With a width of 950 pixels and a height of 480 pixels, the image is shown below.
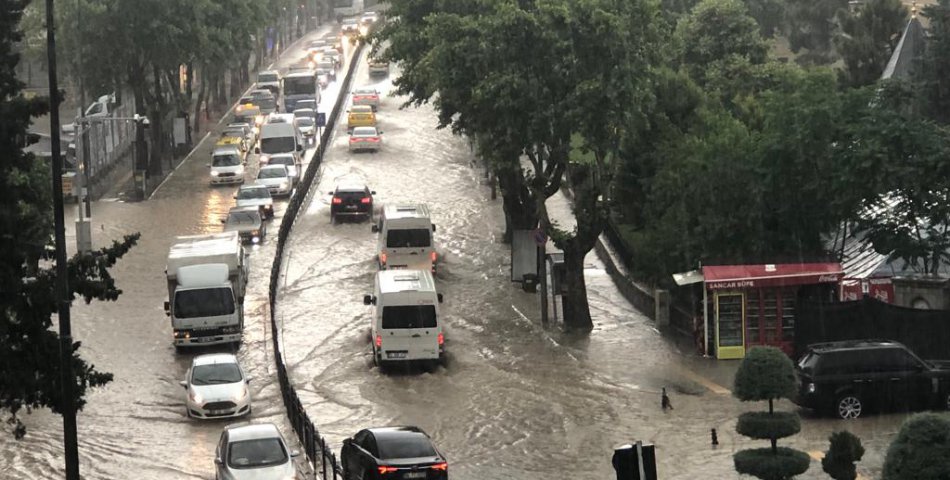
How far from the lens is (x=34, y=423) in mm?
39375

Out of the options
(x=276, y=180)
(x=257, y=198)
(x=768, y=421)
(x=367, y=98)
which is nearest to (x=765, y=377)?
(x=768, y=421)

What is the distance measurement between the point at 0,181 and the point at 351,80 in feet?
295

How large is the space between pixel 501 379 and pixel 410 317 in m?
2.85

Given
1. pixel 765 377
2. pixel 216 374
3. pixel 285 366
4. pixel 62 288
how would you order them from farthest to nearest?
1. pixel 285 366
2. pixel 216 374
3. pixel 765 377
4. pixel 62 288

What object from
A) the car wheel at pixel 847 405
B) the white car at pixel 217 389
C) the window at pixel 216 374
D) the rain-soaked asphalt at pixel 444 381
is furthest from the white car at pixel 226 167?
the car wheel at pixel 847 405

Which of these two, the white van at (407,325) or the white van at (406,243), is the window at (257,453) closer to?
the white van at (407,325)

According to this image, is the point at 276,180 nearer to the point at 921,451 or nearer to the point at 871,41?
the point at 871,41

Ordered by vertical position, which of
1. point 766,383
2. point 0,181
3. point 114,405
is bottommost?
point 114,405

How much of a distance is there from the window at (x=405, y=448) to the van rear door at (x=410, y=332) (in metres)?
13.3

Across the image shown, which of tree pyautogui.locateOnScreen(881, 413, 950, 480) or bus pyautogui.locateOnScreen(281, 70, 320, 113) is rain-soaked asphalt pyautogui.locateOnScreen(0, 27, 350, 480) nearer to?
tree pyautogui.locateOnScreen(881, 413, 950, 480)

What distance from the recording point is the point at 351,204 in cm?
6819

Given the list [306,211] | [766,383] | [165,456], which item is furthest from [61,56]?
[766,383]

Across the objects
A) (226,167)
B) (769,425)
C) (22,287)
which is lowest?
(769,425)

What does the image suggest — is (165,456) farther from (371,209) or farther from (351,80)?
(351,80)
